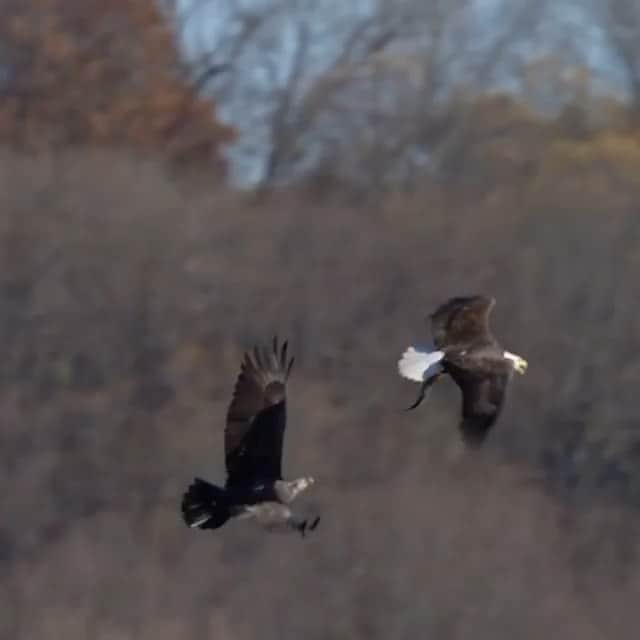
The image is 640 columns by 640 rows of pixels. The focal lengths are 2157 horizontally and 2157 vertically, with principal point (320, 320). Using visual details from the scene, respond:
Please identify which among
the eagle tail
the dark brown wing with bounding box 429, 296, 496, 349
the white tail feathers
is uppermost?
the dark brown wing with bounding box 429, 296, 496, 349

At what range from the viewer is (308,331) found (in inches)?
753

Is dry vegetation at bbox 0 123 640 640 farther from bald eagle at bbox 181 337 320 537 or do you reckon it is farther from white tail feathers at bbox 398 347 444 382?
white tail feathers at bbox 398 347 444 382

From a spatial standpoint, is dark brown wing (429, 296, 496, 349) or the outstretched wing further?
the outstretched wing

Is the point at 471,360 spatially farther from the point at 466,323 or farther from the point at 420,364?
the point at 420,364

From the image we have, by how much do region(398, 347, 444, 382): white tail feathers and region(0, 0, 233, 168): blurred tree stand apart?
13786mm

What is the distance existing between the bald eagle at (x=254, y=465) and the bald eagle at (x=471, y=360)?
547 mm

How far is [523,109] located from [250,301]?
279 inches

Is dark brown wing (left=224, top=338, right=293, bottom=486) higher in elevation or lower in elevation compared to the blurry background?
lower

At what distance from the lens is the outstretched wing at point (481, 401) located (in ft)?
25.5

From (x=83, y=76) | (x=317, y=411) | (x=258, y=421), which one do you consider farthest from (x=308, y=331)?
(x=258, y=421)

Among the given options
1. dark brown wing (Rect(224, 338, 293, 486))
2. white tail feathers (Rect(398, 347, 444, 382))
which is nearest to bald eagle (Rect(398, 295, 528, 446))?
white tail feathers (Rect(398, 347, 444, 382))

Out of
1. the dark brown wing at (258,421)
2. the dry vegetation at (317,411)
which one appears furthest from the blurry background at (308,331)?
the dark brown wing at (258,421)

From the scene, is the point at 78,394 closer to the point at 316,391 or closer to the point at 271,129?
the point at 316,391

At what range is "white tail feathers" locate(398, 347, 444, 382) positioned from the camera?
23.8ft
